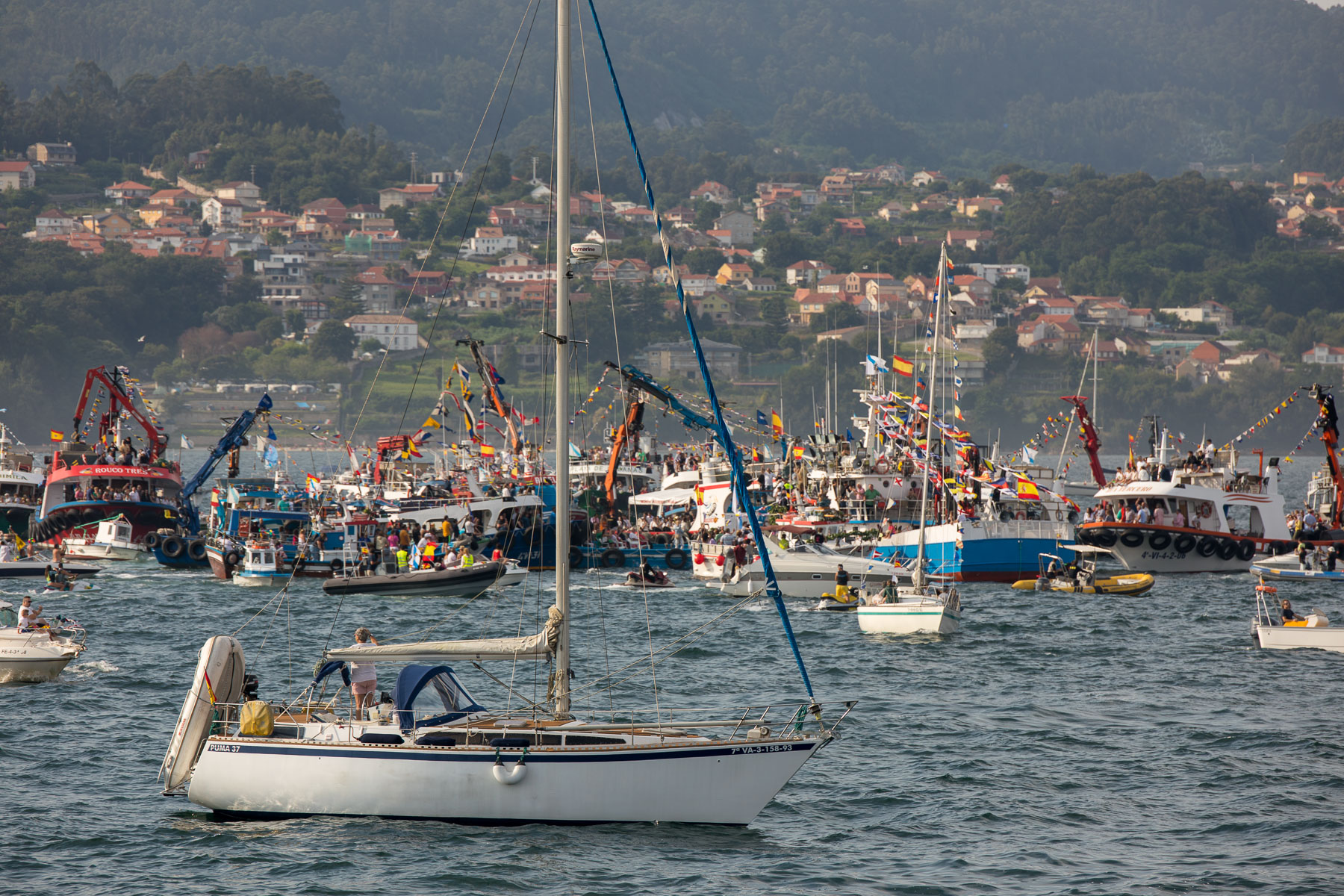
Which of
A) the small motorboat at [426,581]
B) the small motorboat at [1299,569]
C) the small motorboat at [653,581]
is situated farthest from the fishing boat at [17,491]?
the small motorboat at [1299,569]

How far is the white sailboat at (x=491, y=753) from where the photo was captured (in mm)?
19328

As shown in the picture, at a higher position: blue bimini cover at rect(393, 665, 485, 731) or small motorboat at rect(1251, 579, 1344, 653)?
blue bimini cover at rect(393, 665, 485, 731)

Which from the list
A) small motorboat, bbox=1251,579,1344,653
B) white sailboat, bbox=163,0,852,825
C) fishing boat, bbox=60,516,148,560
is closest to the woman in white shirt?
white sailboat, bbox=163,0,852,825

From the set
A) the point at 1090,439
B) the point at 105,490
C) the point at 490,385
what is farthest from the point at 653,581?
the point at 1090,439

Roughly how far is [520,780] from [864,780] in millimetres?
7380

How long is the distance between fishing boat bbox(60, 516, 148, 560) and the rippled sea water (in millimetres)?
21217

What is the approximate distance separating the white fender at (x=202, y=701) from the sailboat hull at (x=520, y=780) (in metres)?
0.79

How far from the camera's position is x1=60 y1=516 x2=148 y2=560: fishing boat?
211ft

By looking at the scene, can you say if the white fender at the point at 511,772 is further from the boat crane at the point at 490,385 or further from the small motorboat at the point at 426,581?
the boat crane at the point at 490,385

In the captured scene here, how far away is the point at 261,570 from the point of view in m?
53.8

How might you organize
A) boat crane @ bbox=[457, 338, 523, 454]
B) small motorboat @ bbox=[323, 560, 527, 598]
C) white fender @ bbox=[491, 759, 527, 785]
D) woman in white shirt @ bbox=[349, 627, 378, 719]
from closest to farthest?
white fender @ bbox=[491, 759, 527, 785], woman in white shirt @ bbox=[349, 627, 378, 719], small motorboat @ bbox=[323, 560, 527, 598], boat crane @ bbox=[457, 338, 523, 454]

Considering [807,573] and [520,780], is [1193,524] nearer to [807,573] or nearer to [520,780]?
[807,573]

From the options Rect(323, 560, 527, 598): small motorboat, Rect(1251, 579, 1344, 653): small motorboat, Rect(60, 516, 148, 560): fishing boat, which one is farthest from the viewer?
Rect(60, 516, 148, 560): fishing boat

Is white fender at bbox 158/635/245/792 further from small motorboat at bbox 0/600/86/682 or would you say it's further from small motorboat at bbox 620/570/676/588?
small motorboat at bbox 620/570/676/588
